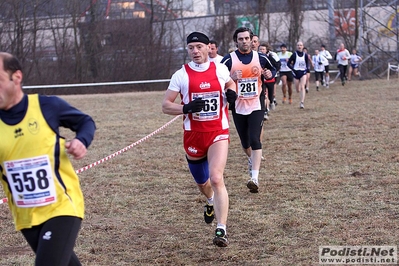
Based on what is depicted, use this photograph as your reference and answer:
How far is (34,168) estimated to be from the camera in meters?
3.86

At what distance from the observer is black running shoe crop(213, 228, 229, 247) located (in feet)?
20.0

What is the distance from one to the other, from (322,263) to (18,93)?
2922 millimetres

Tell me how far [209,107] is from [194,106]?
297 mm

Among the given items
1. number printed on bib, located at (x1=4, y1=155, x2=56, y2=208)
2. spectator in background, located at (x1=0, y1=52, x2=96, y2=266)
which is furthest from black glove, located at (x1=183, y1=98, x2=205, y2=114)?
number printed on bib, located at (x1=4, y1=155, x2=56, y2=208)

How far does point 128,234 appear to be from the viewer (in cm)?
688

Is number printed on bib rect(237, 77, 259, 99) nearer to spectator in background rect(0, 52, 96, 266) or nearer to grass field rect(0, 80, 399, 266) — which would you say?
grass field rect(0, 80, 399, 266)

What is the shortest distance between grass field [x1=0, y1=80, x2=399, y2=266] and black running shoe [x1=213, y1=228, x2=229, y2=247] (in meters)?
0.06

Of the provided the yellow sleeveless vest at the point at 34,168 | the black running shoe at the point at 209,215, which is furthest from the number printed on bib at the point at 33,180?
the black running shoe at the point at 209,215

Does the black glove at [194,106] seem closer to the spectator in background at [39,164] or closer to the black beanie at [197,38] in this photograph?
the black beanie at [197,38]

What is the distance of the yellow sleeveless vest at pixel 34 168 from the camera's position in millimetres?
3859

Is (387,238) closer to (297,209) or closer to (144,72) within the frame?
(297,209)

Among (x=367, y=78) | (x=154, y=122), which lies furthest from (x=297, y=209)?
(x=367, y=78)

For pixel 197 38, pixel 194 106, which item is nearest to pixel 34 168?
pixel 194 106

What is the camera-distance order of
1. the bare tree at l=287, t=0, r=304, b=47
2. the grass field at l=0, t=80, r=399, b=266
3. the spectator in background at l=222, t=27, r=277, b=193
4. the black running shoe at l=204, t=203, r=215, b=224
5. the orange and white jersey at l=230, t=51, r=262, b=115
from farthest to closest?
1. the bare tree at l=287, t=0, r=304, b=47
2. the orange and white jersey at l=230, t=51, r=262, b=115
3. the spectator in background at l=222, t=27, r=277, b=193
4. the black running shoe at l=204, t=203, r=215, b=224
5. the grass field at l=0, t=80, r=399, b=266
